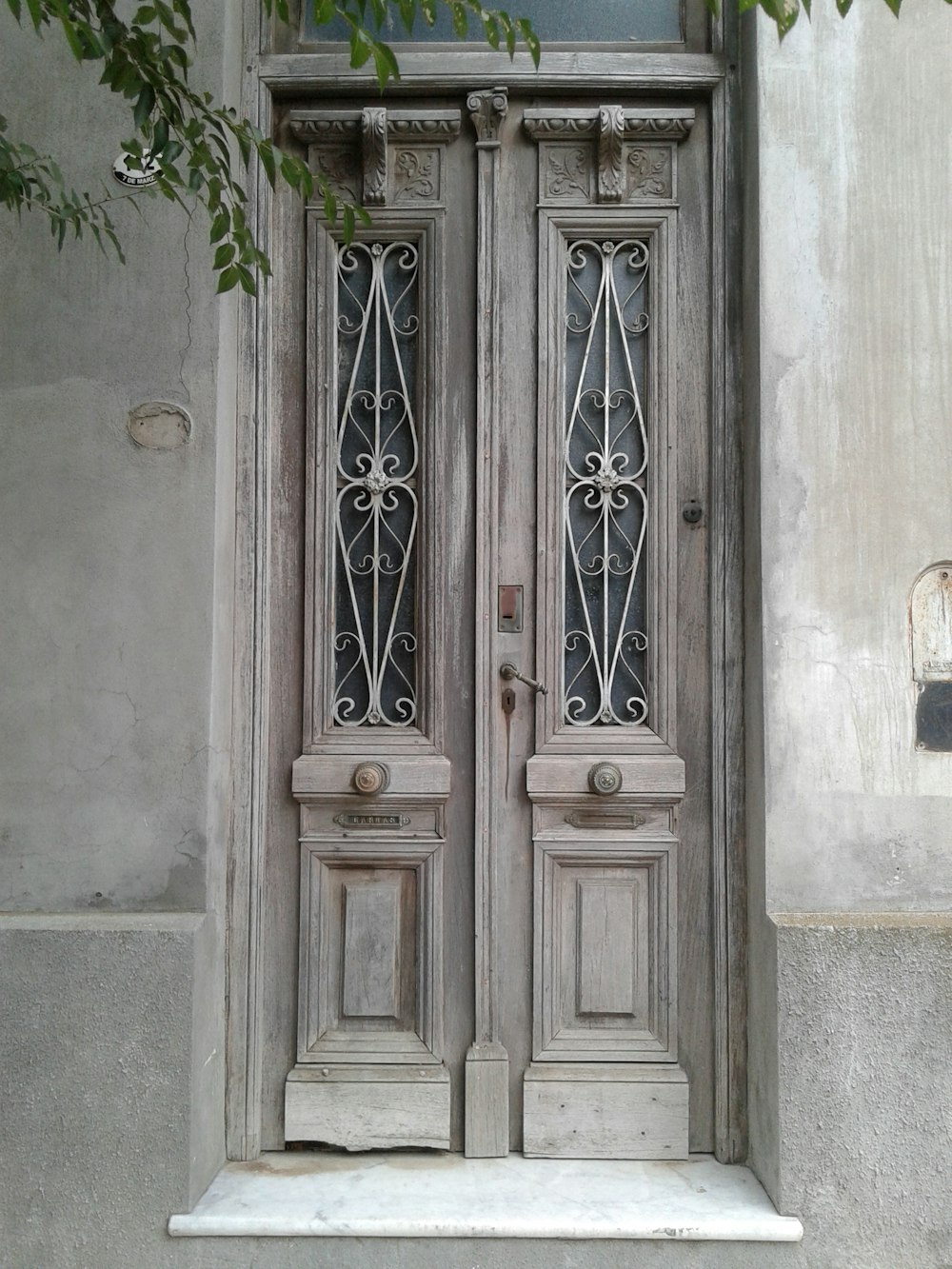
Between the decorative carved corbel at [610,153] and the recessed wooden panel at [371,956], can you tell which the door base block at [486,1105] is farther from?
the decorative carved corbel at [610,153]

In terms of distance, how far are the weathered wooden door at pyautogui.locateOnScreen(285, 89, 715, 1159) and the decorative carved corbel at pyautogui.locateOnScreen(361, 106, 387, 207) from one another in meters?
0.01

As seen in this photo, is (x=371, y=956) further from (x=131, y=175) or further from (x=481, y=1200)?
(x=131, y=175)

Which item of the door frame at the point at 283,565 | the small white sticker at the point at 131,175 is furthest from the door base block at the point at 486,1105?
the small white sticker at the point at 131,175

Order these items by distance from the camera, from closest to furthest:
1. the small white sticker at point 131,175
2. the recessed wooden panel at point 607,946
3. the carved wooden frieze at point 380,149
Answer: the small white sticker at point 131,175 < the recessed wooden panel at point 607,946 < the carved wooden frieze at point 380,149

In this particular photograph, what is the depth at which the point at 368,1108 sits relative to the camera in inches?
125

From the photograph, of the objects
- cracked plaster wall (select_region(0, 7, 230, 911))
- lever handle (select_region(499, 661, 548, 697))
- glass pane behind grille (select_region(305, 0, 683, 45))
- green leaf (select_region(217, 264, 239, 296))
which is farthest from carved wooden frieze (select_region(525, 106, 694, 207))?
lever handle (select_region(499, 661, 548, 697))

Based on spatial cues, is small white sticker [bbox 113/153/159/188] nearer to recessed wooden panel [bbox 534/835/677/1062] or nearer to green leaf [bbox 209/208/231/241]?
green leaf [bbox 209/208/231/241]

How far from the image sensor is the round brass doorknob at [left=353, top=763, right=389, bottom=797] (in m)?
3.18

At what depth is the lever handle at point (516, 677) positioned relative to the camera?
10.6ft

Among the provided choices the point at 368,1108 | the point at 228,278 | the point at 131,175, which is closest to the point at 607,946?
the point at 368,1108

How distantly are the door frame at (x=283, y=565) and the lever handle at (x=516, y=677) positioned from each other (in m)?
0.51

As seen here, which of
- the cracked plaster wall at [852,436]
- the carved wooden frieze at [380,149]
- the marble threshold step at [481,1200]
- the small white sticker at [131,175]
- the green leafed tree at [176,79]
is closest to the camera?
the green leafed tree at [176,79]

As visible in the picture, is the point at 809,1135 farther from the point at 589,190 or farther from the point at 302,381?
the point at 589,190

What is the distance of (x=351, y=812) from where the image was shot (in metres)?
3.26
